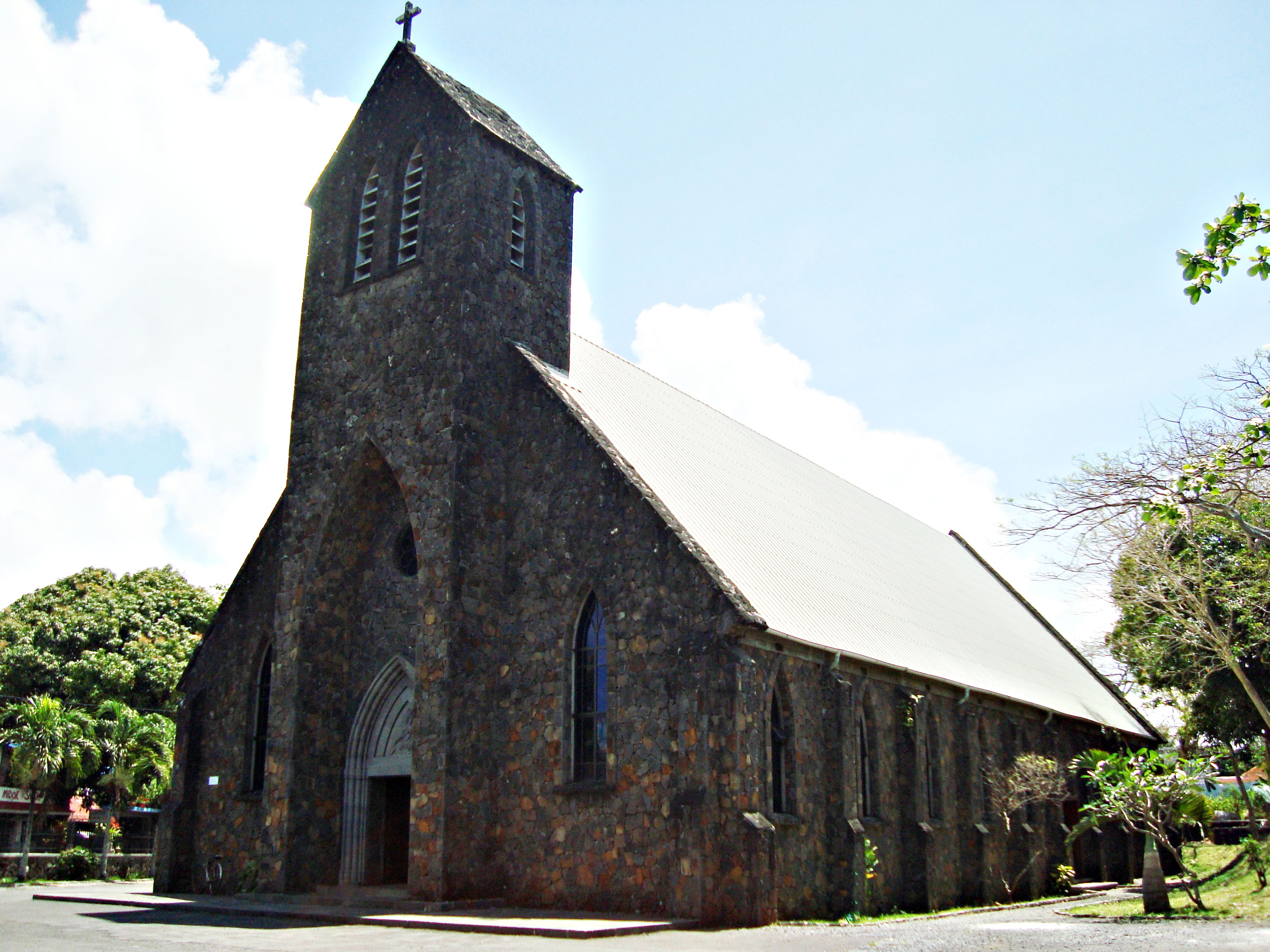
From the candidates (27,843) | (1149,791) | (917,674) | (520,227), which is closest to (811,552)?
(917,674)

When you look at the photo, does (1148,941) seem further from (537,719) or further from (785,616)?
(537,719)

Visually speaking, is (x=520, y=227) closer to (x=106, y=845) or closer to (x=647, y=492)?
(x=647, y=492)

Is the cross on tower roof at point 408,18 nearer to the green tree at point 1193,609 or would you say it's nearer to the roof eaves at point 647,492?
the roof eaves at point 647,492

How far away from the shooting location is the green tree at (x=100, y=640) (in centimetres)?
4478

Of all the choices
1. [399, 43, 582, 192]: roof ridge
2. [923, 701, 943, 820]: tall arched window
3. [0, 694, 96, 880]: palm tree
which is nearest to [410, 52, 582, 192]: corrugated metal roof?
[399, 43, 582, 192]: roof ridge

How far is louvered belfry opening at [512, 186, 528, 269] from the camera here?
23.0 m

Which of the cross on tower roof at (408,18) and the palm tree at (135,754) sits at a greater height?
the cross on tower roof at (408,18)

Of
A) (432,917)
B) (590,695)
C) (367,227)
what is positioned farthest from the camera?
(367,227)

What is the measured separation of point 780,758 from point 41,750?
78.2 ft

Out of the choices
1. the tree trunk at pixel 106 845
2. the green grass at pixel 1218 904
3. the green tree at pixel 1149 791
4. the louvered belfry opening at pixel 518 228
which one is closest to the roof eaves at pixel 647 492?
the louvered belfry opening at pixel 518 228

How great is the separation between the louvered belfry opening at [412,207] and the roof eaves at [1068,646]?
86.5 ft

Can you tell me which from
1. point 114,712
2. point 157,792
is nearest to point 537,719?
point 157,792

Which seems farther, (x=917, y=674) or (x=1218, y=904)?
(x=917, y=674)

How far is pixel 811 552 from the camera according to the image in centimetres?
2509
